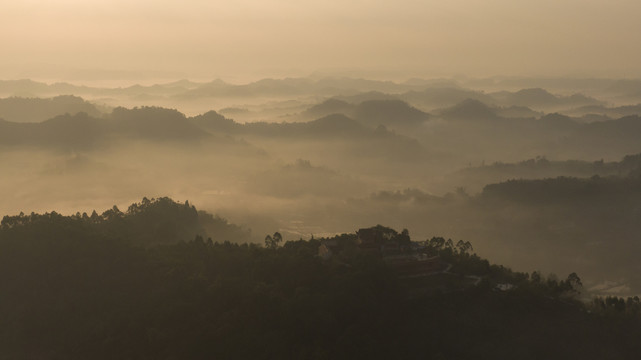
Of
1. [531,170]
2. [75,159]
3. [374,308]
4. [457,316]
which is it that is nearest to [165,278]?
[374,308]

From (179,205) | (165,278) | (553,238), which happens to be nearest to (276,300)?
(165,278)

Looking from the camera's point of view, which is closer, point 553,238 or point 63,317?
point 63,317

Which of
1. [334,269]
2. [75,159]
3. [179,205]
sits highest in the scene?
[75,159]

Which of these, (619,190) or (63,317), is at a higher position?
(619,190)

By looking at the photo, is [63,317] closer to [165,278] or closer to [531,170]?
[165,278]

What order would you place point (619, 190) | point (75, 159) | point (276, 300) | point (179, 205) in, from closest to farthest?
point (276, 300), point (179, 205), point (619, 190), point (75, 159)

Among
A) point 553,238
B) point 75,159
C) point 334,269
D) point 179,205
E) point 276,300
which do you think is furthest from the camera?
point 75,159
